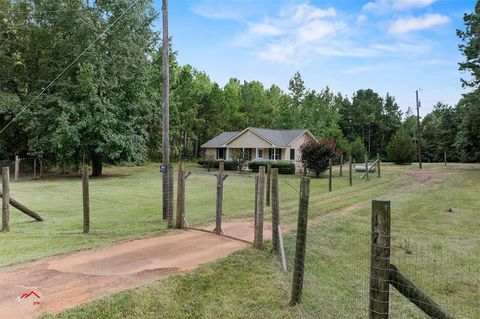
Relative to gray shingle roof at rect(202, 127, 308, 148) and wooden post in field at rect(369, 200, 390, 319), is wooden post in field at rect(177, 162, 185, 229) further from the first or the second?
gray shingle roof at rect(202, 127, 308, 148)

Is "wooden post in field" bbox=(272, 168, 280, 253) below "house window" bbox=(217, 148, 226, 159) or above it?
below

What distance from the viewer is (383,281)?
3.15m

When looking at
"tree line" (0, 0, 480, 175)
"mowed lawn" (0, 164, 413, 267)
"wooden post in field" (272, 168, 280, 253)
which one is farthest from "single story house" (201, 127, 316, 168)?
"wooden post in field" (272, 168, 280, 253)

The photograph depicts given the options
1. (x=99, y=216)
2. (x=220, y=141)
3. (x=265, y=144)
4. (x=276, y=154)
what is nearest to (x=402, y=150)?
(x=276, y=154)

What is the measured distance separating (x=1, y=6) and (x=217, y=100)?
2837cm

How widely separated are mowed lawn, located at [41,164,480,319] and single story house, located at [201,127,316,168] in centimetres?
2708

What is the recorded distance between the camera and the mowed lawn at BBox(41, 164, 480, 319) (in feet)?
15.4

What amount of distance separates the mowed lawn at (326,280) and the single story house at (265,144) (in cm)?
2708

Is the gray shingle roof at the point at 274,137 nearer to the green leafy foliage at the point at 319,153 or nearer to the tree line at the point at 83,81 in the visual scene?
the tree line at the point at 83,81

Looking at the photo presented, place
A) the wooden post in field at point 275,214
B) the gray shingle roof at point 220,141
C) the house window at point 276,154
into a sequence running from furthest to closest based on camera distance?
the gray shingle roof at point 220,141, the house window at point 276,154, the wooden post in field at point 275,214

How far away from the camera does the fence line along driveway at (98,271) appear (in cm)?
463

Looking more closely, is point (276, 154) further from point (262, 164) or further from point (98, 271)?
point (98, 271)

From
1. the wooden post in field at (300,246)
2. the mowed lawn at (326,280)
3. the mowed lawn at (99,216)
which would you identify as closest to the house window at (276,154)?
the mowed lawn at (99,216)

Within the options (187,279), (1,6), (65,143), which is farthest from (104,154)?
(187,279)
